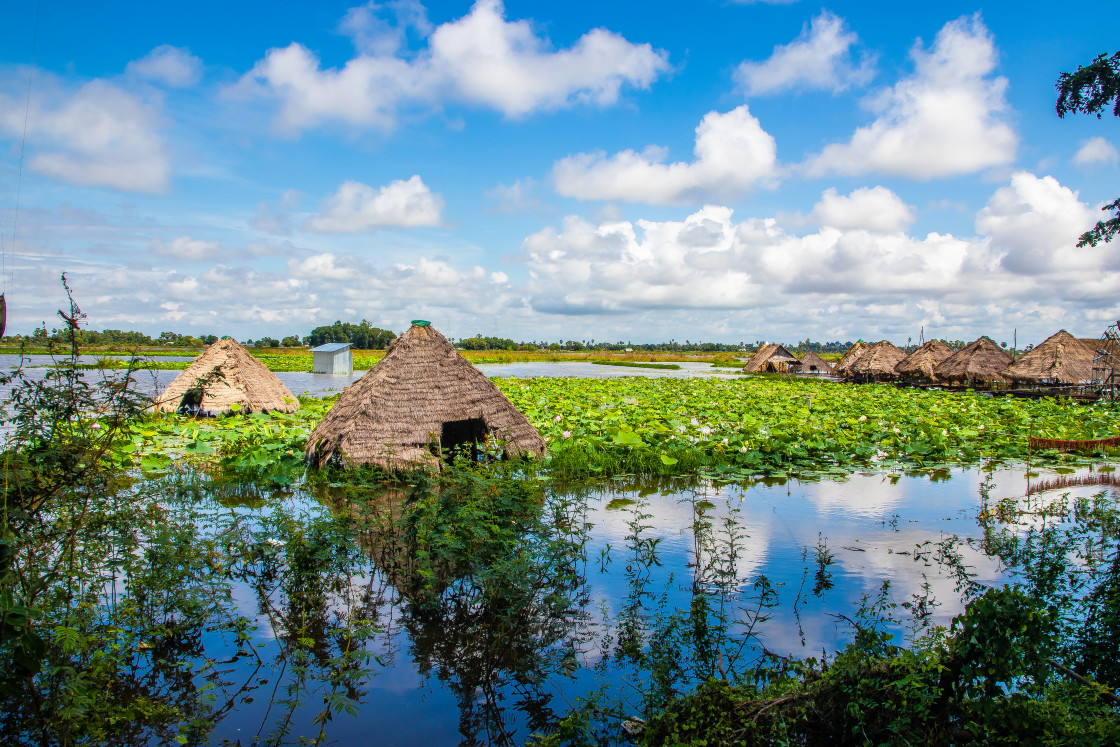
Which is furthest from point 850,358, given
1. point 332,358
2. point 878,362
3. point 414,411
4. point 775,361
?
point 414,411

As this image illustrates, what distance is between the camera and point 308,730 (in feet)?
11.1

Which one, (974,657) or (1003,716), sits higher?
(974,657)

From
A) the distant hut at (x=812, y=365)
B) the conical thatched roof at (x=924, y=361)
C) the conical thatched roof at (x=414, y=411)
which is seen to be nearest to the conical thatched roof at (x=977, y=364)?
the conical thatched roof at (x=924, y=361)

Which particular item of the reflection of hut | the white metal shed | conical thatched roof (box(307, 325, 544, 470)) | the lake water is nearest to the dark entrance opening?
conical thatched roof (box(307, 325, 544, 470))

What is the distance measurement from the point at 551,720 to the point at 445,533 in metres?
1.69

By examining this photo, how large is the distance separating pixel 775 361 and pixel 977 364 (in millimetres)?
18191

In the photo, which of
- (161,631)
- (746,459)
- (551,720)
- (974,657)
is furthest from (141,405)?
(746,459)

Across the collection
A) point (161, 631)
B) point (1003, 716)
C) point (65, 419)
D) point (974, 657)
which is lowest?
point (161, 631)

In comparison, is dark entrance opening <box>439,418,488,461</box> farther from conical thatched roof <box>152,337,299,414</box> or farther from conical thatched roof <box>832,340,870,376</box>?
conical thatched roof <box>832,340,870,376</box>

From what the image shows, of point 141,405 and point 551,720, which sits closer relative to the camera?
point 141,405

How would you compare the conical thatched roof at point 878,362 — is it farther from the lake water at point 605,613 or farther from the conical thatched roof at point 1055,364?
the lake water at point 605,613

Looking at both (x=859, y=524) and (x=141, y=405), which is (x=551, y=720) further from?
(x=859, y=524)

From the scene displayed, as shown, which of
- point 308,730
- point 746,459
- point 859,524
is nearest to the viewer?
point 308,730

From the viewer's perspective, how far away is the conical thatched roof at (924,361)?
30859 mm
